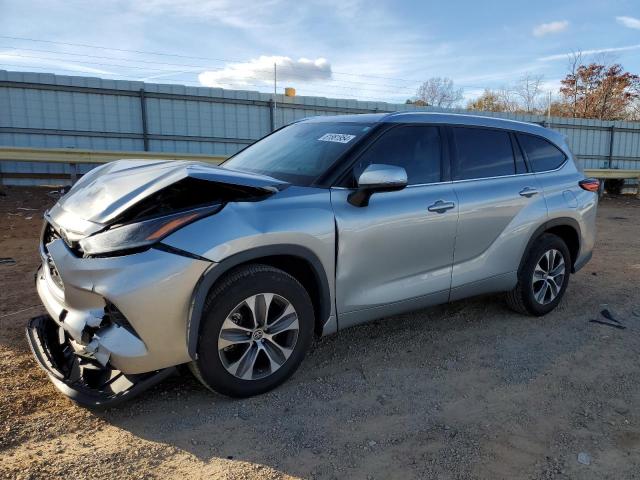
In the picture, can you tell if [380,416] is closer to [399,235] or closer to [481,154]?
[399,235]

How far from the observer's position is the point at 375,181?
126 inches

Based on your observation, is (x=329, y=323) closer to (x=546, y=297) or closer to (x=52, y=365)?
(x=52, y=365)

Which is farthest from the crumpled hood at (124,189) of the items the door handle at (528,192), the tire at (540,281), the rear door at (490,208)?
the tire at (540,281)

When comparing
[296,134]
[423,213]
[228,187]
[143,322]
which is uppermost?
[296,134]

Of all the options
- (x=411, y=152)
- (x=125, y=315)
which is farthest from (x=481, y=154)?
(x=125, y=315)

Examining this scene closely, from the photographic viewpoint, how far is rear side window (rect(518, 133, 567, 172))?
15.2 feet

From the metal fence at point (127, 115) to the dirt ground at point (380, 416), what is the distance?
7941 millimetres

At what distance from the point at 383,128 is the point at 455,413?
6.51 feet

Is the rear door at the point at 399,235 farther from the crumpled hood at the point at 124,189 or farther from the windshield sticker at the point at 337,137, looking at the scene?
the crumpled hood at the point at 124,189

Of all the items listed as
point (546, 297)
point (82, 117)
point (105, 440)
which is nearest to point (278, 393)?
point (105, 440)

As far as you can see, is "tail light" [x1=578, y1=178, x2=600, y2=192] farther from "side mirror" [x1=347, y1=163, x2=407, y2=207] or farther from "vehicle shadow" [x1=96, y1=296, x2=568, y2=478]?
"side mirror" [x1=347, y1=163, x2=407, y2=207]

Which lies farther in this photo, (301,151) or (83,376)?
(301,151)

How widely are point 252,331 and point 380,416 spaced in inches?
→ 35.2

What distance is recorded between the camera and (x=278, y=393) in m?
3.19
